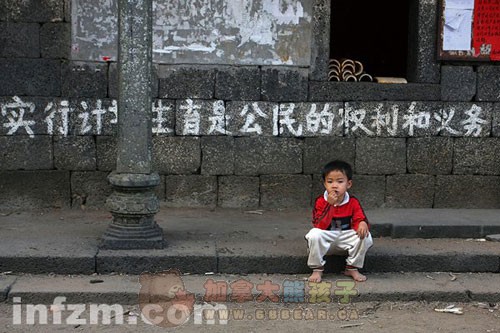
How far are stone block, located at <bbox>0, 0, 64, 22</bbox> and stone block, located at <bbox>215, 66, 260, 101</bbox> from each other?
1783 mm

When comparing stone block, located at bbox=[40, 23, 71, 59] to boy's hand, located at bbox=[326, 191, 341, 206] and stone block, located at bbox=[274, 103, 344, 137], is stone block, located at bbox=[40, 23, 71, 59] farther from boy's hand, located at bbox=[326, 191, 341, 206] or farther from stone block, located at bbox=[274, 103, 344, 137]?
boy's hand, located at bbox=[326, 191, 341, 206]

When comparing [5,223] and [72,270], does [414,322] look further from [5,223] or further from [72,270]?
[5,223]

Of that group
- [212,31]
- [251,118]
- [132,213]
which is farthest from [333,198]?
[212,31]

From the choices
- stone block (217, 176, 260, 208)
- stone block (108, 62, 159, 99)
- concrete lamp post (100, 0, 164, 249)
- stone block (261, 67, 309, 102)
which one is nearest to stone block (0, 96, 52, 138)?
stone block (108, 62, 159, 99)

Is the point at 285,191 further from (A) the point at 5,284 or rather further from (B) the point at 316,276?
(A) the point at 5,284

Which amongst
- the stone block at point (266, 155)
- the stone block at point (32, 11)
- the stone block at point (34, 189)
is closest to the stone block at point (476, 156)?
the stone block at point (266, 155)

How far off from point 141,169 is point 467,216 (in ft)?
11.1

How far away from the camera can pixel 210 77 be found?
24.9 ft

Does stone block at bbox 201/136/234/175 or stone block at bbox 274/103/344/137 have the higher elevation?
stone block at bbox 274/103/344/137

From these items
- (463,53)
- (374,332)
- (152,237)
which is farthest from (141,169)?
(463,53)

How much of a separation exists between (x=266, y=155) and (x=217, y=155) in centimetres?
53

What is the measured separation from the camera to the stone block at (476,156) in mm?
7820

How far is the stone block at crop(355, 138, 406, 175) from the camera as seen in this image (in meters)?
7.74

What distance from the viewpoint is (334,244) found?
221 inches
